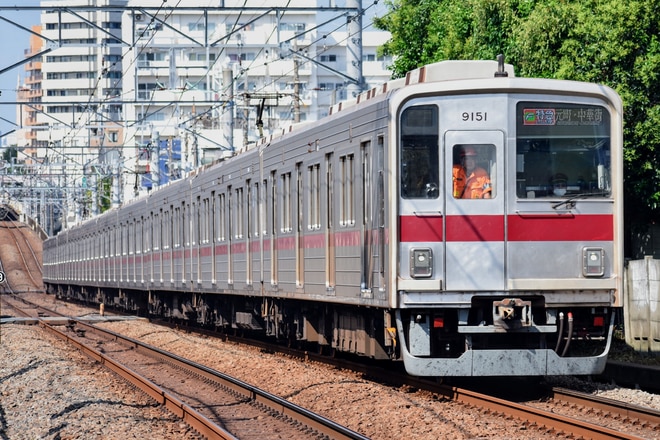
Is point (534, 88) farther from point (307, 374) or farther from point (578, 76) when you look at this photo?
point (578, 76)

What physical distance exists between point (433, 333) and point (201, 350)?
936 cm

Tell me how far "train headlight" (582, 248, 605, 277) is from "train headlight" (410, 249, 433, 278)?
4.93 feet

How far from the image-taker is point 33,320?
32.1 m

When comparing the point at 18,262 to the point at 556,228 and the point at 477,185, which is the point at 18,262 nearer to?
the point at 477,185

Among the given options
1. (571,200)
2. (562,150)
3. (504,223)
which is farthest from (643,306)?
(504,223)

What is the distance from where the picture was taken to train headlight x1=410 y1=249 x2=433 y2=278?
11.4 meters

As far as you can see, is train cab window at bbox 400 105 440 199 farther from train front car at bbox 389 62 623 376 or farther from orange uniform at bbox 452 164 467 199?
orange uniform at bbox 452 164 467 199

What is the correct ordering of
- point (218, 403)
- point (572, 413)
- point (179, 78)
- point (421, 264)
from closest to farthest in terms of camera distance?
point (572, 413) → point (421, 264) → point (218, 403) → point (179, 78)

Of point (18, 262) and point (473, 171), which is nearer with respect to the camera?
point (473, 171)

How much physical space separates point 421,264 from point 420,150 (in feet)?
3.63

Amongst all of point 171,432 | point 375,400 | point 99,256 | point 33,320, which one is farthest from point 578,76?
point 99,256

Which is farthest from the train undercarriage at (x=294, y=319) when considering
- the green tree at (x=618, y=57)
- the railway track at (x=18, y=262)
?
the railway track at (x=18, y=262)

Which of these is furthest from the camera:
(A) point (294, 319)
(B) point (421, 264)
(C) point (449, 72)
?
(A) point (294, 319)

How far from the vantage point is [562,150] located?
11586 millimetres
